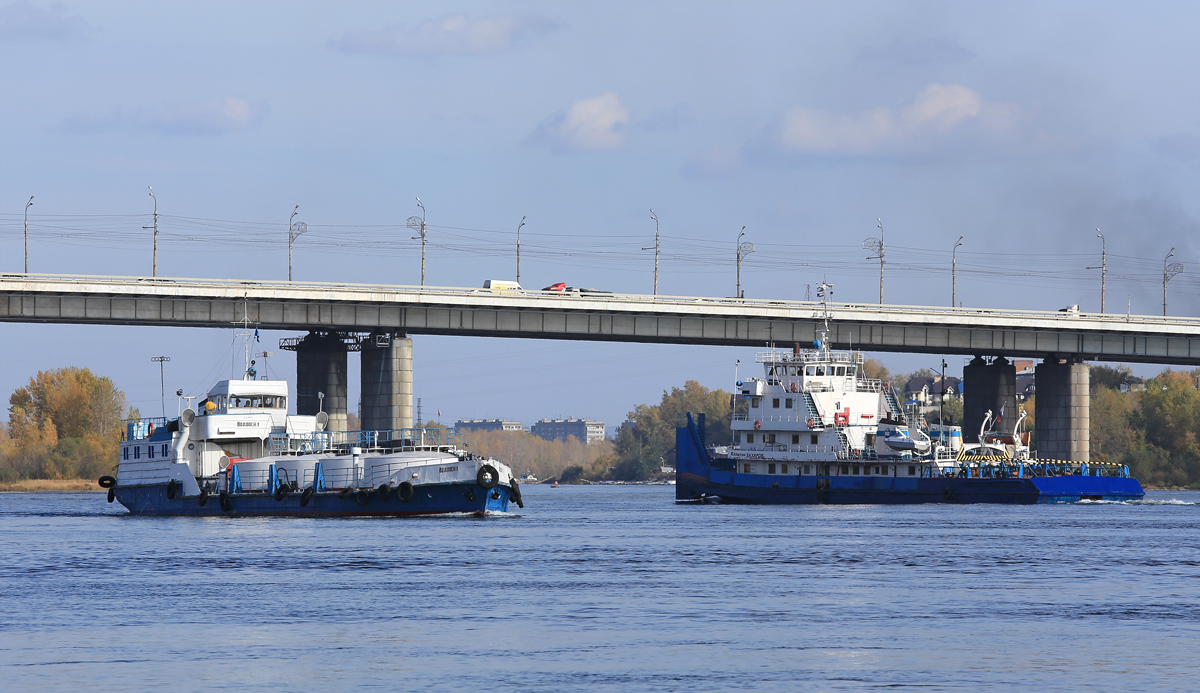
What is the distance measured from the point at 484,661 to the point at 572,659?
1.75m

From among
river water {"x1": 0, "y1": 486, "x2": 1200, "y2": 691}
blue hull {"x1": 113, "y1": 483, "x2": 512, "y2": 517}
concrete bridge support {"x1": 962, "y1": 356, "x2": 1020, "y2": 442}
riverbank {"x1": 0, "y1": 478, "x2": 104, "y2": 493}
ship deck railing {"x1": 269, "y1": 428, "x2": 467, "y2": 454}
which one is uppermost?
concrete bridge support {"x1": 962, "y1": 356, "x2": 1020, "y2": 442}

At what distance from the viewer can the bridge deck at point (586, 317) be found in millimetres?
97875

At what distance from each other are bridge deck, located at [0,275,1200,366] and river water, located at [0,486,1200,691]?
113 feet

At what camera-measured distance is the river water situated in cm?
2750

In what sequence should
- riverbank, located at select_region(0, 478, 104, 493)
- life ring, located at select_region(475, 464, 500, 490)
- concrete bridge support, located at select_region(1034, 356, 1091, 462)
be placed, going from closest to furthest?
1. life ring, located at select_region(475, 464, 500, 490)
2. concrete bridge support, located at select_region(1034, 356, 1091, 462)
3. riverbank, located at select_region(0, 478, 104, 493)

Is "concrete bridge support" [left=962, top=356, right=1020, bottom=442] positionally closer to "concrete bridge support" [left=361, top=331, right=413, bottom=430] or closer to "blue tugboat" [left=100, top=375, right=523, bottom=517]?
"concrete bridge support" [left=361, top=331, right=413, bottom=430]

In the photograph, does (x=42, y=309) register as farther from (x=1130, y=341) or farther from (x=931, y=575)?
(x=1130, y=341)

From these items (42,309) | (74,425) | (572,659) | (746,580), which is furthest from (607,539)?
(74,425)

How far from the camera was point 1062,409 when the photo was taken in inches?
4914

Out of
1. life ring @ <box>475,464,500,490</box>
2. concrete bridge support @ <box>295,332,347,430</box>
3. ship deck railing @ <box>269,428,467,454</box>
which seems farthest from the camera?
concrete bridge support @ <box>295,332,347,430</box>

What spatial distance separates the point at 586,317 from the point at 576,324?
3.03 feet

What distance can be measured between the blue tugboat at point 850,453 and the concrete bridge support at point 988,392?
1082 inches

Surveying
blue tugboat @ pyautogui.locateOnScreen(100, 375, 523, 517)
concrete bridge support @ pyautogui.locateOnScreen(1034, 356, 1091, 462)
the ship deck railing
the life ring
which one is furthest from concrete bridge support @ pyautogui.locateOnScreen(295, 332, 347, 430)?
concrete bridge support @ pyautogui.locateOnScreen(1034, 356, 1091, 462)

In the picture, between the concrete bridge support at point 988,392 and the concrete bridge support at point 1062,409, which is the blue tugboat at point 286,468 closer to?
the concrete bridge support at point 988,392
